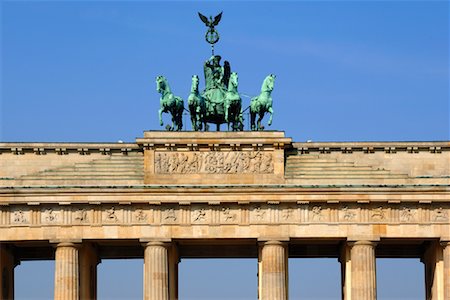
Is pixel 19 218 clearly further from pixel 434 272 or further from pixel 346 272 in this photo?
pixel 434 272

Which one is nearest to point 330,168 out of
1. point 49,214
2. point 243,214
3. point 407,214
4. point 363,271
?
point 407,214

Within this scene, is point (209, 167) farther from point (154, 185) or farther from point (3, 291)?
point (3, 291)

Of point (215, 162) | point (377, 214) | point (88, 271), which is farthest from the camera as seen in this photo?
point (88, 271)

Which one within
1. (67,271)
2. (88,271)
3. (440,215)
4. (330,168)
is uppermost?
(330,168)

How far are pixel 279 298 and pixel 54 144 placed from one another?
1415 cm

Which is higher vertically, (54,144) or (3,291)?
(54,144)

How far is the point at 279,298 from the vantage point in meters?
93.2

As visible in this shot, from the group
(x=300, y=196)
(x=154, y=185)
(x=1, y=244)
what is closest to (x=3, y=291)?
(x=1, y=244)

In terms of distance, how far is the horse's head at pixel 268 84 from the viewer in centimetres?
9650

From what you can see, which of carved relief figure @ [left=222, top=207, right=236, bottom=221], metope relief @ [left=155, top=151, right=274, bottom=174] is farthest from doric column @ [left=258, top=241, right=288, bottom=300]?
metope relief @ [left=155, top=151, right=274, bottom=174]

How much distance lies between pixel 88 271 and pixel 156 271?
15.1 ft

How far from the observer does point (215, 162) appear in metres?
95.2

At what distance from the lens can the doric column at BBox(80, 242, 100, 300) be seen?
95.1m

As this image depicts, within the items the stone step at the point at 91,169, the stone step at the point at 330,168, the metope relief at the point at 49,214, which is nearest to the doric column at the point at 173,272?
the stone step at the point at 91,169
